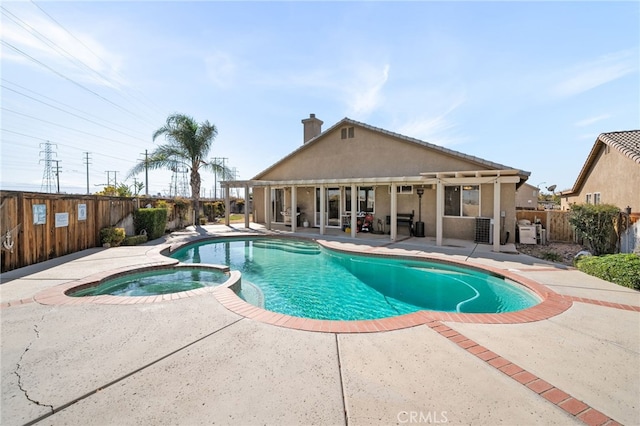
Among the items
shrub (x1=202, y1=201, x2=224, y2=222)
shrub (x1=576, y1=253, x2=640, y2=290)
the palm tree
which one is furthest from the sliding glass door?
shrub (x1=576, y1=253, x2=640, y2=290)

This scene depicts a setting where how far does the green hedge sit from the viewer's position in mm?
13070

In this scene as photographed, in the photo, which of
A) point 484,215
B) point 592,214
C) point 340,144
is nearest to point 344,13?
point 340,144

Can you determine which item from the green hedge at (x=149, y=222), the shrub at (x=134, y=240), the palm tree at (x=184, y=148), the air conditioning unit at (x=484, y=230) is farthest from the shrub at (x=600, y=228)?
the palm tree at (x=184, y=148)

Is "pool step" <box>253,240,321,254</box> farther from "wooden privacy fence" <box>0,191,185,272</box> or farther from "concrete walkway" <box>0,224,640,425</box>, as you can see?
"concrete walkway" <box>0,224,640,425</box>

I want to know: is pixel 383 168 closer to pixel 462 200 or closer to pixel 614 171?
pixel 462 200

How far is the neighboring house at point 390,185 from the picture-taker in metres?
12.1

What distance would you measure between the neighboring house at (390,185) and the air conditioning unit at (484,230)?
0.04 m

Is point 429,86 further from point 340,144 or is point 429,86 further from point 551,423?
point 551,423

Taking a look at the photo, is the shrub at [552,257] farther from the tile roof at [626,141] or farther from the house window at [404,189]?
the house window at [404,189]

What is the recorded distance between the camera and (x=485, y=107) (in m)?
14.1

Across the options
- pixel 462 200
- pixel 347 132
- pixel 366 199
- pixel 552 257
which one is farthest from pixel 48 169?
pixel 552 257

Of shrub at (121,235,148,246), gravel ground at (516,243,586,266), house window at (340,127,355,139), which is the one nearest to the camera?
gravel ground at (516,243,586,266)

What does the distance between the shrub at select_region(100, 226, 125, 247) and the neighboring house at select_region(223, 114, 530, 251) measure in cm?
807

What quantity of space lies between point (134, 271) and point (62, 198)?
4343mm
